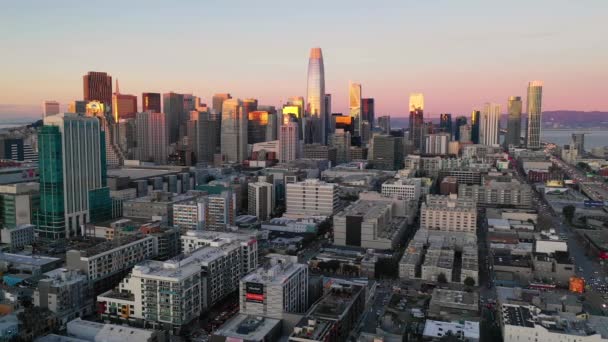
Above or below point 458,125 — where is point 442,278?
below

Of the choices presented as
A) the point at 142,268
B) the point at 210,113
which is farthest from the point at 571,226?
the point at 210,113

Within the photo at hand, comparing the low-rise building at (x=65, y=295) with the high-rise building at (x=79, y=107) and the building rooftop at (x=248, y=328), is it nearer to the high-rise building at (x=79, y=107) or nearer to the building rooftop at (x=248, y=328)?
the building rooftop at (x=248, y=328)

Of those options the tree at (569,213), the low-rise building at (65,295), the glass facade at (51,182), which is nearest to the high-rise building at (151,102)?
the glass facade at (51,182)

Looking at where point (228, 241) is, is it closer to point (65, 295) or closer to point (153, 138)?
point (65, 295)

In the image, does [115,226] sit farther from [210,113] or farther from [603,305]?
[210,113]

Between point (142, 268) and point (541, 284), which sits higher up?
point (142, 268)

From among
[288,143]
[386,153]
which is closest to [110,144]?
[288,143]

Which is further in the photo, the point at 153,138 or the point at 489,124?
the point at 489,124
